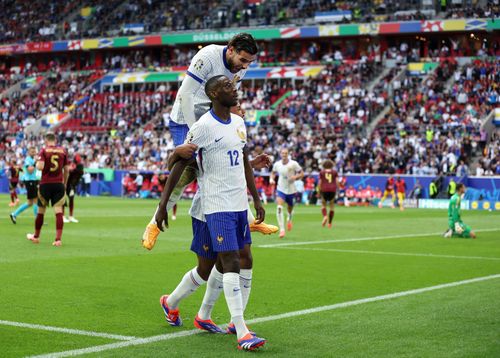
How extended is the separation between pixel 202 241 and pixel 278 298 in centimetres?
262

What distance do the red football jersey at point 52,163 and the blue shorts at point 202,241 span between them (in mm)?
9600

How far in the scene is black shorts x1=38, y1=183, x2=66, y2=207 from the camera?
17.0 metres

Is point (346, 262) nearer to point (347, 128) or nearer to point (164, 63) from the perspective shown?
point (347, 128)

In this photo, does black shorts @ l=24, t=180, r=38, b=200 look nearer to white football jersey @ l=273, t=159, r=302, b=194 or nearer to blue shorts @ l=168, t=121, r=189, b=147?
white football jersey @ l=273, t=159, r=302, b=194

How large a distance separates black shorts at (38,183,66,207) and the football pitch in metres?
0.94

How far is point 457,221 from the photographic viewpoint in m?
21.5

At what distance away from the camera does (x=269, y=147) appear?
48.2 m

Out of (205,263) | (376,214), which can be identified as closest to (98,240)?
(205,263)

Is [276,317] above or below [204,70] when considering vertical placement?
below

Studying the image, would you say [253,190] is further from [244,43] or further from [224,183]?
[244,43]

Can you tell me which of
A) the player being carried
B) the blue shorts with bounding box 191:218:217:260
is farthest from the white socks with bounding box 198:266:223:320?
the player being carried

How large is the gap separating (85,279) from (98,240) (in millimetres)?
7146

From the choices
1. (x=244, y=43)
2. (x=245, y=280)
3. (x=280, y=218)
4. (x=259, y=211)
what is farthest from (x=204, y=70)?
(x=280, y=218)

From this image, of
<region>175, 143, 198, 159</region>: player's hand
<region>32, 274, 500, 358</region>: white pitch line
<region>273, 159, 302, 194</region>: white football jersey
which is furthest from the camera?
<region>273, 159, 302, 194</region>: white football jersey
